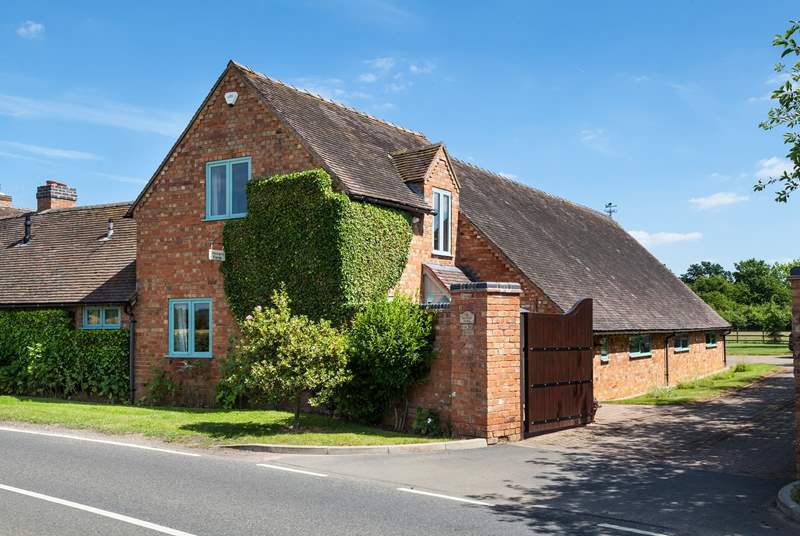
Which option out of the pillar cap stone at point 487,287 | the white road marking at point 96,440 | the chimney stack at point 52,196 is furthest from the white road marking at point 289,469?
the chimney stack at point 52,196

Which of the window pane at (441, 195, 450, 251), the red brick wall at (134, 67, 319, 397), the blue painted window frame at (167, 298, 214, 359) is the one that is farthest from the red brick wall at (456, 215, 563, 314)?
the blue painted window frame at (167, 298, 214, 359)

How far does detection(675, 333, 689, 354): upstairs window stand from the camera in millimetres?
26559

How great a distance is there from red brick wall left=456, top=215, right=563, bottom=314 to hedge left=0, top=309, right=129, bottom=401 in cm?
969

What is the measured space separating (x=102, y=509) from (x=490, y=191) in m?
20.5

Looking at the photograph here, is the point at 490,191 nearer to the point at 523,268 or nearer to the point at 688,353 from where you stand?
the point at 523,268

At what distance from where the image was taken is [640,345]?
22.8 metres

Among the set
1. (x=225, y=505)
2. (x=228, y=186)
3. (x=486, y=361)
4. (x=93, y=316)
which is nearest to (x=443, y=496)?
(x=225, y=505)

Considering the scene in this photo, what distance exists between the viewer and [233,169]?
18.3 meters

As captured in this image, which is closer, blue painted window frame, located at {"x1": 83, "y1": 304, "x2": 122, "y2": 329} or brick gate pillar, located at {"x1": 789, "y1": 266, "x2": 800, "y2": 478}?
brick gate pillar, located at {"x1": 789, "y1": 266, "x2": 800, "y2": 478}

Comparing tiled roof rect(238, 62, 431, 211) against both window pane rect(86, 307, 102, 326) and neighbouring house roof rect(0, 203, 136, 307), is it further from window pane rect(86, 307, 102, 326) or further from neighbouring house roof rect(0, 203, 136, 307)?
window pane rect(86, 307, 102, 326)

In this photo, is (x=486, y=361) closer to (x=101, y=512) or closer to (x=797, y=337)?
(x=797, y=337)

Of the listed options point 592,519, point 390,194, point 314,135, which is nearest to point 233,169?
point 314,135

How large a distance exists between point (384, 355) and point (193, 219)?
7.90m

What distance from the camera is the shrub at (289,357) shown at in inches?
516
